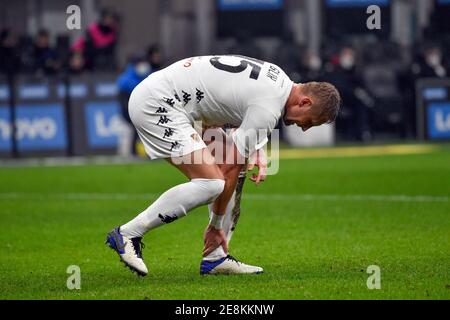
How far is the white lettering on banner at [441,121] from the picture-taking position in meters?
27.3

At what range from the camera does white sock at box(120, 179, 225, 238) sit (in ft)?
30.4

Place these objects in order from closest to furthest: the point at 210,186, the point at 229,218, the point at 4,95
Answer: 1. the point at 210,186
2. the point at 229,218
3. the point at 4,95

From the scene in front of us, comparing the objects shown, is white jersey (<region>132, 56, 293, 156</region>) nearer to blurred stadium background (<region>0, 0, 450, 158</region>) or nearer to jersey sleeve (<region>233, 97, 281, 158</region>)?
jersey sleeve (<region>233, 97, 281, 158</region>)

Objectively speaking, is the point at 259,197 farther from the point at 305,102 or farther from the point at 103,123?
the point at 103,123

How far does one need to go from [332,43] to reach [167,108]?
22.5 m

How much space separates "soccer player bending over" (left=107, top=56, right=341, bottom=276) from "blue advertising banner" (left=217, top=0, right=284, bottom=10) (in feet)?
74.3

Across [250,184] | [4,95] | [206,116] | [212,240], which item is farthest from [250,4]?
[206,116]

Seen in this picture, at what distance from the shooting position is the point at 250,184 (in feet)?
62.7

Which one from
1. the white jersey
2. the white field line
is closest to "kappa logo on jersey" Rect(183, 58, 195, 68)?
the white jersey

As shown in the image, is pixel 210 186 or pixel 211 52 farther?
pixel 211 52

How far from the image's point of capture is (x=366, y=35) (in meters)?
32.4

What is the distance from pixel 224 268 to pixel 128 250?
3.04 ft

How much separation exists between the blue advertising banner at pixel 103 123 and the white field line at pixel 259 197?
7.86 meters

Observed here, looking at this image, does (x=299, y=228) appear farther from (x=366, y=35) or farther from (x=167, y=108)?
(x=366, y=35)
